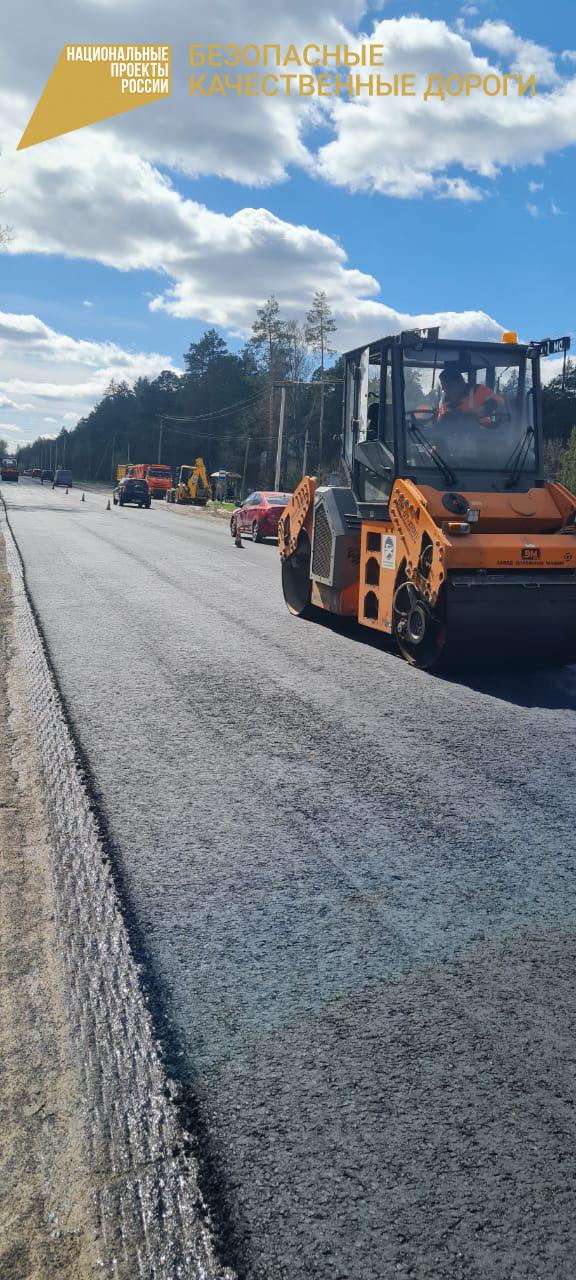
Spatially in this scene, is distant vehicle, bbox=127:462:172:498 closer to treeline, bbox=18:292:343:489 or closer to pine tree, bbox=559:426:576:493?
treeline, bbox=18:292:343:489

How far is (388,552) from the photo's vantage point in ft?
29.7

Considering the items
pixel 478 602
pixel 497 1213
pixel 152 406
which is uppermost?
pixel 152 406

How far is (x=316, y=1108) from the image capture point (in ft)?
8.18

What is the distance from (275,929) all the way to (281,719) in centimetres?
306

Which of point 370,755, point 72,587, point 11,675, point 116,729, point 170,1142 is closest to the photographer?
point 170,1142

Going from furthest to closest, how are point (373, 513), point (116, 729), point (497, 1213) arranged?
point (373, 513) < point (116, 729) < point (497, 1213)

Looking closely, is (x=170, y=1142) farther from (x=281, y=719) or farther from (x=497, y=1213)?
(x=281, y=719)

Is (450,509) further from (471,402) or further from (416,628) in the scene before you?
(471,402)

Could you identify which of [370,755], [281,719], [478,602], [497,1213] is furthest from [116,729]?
[497,1213]

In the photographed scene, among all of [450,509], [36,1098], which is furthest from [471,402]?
[36,1098]

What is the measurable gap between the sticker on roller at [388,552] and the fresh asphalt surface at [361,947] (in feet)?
5.22

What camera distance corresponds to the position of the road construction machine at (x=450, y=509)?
7988 mm

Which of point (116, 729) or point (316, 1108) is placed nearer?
point (316, 1108)

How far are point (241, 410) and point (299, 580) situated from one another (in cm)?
8987
